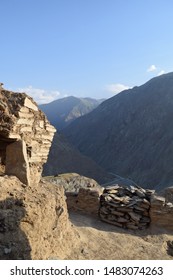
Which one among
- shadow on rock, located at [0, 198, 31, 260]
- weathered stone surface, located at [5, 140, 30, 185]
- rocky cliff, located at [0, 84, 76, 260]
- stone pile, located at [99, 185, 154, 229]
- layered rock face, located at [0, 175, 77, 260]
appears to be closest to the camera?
shadow on rock, located at [0, 198, 31, 260]

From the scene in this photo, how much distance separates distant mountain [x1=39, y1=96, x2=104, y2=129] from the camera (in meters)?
124

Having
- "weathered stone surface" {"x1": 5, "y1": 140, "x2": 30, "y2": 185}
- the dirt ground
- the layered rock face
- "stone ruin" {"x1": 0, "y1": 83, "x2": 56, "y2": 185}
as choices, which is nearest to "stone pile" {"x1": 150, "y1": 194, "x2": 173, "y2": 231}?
the dirt ground

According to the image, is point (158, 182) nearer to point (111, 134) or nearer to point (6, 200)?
point (111, 134)

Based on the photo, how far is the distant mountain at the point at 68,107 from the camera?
124188mm

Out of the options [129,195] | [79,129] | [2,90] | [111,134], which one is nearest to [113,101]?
[79,129]

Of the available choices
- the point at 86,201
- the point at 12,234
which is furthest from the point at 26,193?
the point at 86,201

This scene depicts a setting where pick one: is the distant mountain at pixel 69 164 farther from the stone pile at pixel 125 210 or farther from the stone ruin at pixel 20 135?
the stone ruin at pixel 20 135

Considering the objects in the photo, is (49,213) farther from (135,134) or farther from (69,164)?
(135,134)

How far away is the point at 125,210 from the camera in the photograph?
11070mm

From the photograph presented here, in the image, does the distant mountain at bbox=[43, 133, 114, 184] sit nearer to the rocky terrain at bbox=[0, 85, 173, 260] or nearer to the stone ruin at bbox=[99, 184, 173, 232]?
the stone ruin at bbox=[99, 184, 173, 232]

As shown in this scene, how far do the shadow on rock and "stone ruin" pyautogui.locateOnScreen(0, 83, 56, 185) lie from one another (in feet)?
3.23

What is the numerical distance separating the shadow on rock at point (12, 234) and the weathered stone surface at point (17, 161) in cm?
90

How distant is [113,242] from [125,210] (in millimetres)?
2074

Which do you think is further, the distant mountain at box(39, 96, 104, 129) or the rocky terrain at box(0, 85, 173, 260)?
the distant mountain at box(39, 96, 104, 129)
